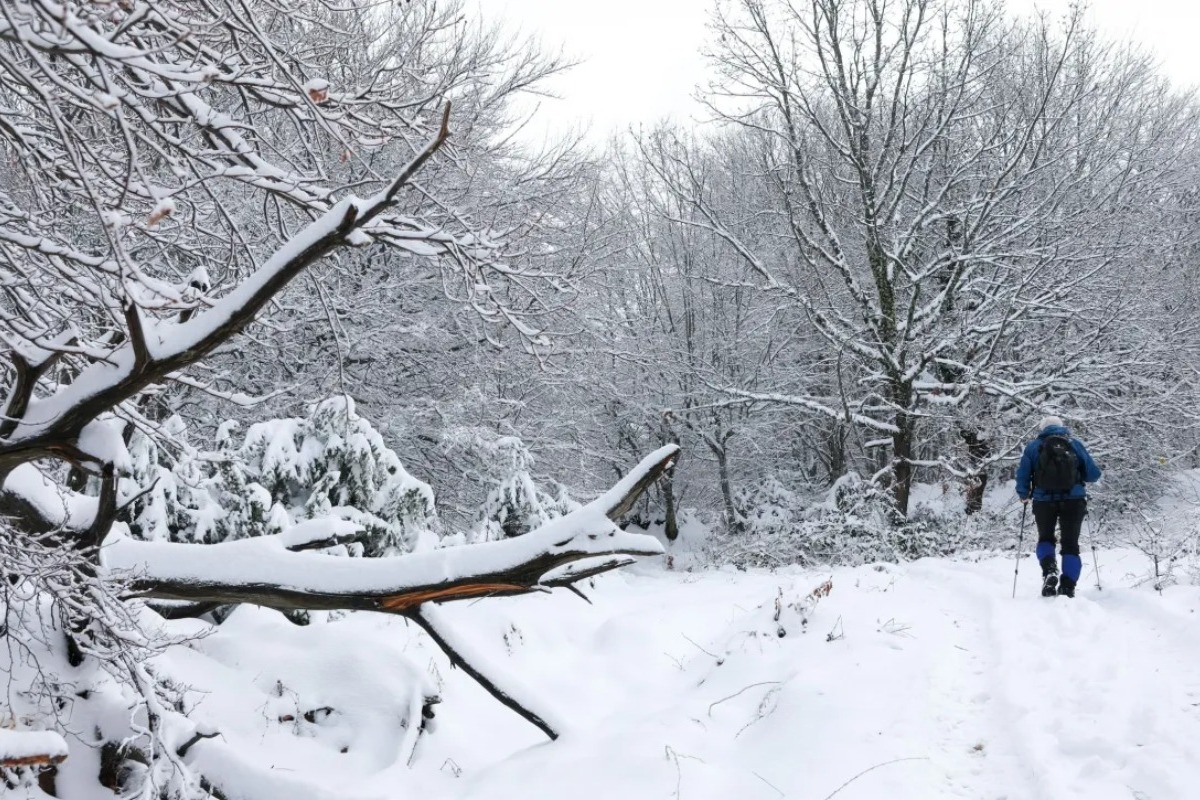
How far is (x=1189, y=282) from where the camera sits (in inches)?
739

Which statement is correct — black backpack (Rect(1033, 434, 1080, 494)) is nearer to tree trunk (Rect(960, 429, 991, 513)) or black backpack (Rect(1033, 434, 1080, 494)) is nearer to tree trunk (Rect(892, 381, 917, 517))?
tree trunk (Rect(892, 381, 917, 517))

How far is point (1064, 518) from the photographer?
778cm

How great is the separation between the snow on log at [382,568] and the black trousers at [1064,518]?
6.16 meters

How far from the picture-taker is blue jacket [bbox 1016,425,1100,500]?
7.83 m

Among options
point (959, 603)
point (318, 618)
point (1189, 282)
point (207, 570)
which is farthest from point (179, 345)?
point (1189, 282)

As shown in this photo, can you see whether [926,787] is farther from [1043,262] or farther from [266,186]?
[1043,262]

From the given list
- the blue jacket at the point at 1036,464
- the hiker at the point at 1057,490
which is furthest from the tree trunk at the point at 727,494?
the hiker at the point at 1057,490

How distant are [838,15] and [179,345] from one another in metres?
14.9

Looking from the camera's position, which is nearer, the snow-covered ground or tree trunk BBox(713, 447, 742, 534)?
the snow-covered ground

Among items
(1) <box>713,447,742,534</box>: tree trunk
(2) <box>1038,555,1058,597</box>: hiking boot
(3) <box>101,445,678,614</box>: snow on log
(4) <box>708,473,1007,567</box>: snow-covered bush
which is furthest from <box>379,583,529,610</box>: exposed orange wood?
(1) <box>713,447,742,534</box>: tree trunk

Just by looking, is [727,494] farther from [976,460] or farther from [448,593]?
[448,593]

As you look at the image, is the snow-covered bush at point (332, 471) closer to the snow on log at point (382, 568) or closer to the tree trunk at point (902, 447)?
the snow on log at point (382, 568)

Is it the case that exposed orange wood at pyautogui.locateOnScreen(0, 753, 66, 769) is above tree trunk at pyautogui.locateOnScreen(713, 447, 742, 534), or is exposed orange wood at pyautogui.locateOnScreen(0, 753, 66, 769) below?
above

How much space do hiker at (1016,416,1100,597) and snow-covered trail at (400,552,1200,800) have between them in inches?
16.7
